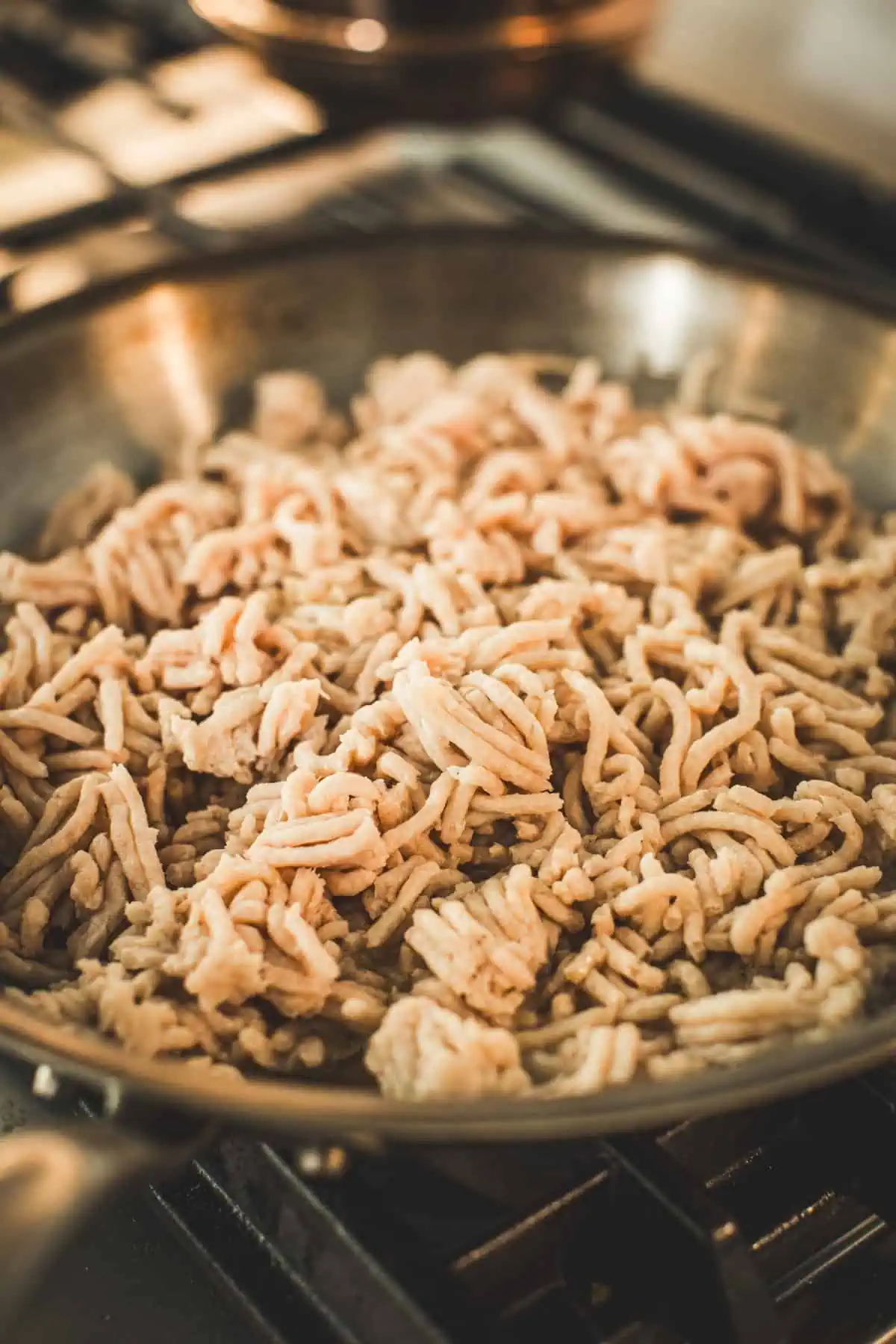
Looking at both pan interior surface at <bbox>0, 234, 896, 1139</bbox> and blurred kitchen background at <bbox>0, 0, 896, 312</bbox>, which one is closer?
pan interior surface at <bbox>0, 234, 896, 1139</bbox>

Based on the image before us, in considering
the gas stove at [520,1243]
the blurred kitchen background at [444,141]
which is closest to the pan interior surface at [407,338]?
the blurred kitchen background at [444,141]

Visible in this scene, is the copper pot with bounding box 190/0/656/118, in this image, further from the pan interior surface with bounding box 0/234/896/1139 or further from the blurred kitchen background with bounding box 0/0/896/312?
the pan interior surface with bounding box 0/234/896/1139

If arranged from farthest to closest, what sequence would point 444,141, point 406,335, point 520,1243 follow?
point 444,141 < point 406,335 < point 520,1243

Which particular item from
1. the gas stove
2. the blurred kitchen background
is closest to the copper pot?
the blurred kitchen background

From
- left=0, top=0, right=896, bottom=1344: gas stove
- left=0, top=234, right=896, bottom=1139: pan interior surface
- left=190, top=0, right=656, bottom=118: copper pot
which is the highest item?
left=190, top=0, right=656, bottom=118: copper pot

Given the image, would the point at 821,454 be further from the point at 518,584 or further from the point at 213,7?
the point at 213,7

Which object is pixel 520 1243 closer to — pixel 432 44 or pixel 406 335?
pixel 406 335

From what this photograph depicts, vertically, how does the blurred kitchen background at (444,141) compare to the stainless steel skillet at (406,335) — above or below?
above

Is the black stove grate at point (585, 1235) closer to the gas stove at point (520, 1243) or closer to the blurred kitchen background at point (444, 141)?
the gas stove at point (520, 1243)

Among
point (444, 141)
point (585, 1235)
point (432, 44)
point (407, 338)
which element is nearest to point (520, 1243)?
point (585, 1235)
